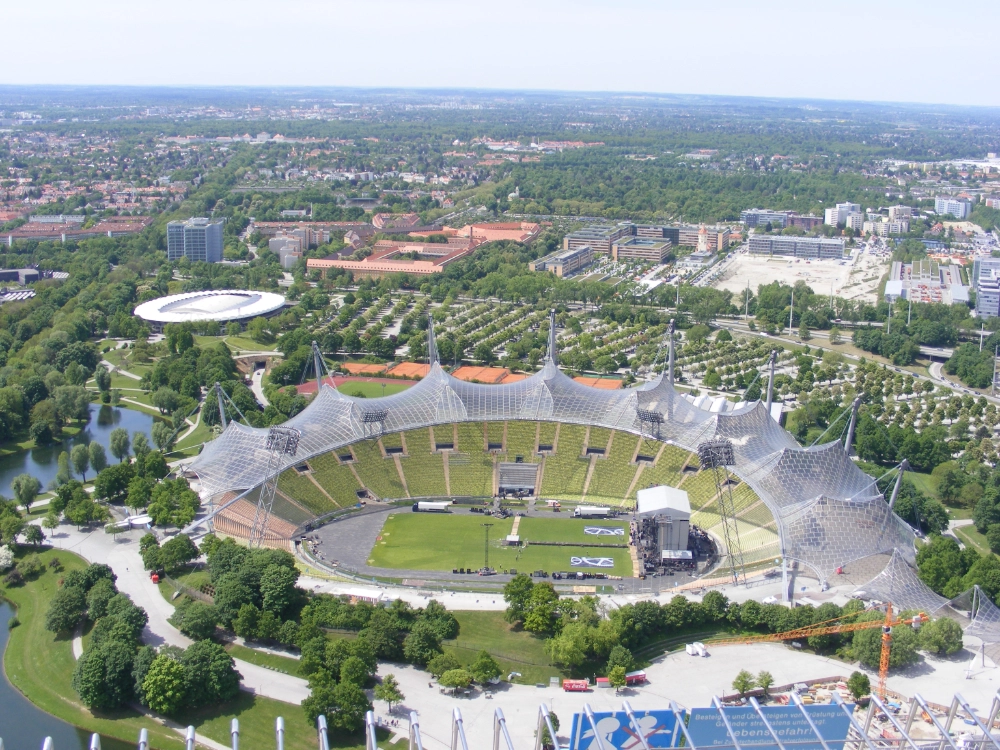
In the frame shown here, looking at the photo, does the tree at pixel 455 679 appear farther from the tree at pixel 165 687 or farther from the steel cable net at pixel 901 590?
the steel cable net at pixel 901 590

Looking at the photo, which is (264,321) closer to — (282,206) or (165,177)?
(282,206)

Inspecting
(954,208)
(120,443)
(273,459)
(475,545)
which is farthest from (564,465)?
(954,208)

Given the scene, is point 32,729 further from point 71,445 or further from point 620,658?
point 71,445

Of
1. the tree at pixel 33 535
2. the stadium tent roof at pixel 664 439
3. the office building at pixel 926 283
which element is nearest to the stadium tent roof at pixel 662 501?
the stadium tent roof at pixel 664 439

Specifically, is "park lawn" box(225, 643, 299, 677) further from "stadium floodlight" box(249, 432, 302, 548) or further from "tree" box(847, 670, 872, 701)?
"tree" box(847, 670, 872, 701)

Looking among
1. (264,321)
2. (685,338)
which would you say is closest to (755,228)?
(685,338)

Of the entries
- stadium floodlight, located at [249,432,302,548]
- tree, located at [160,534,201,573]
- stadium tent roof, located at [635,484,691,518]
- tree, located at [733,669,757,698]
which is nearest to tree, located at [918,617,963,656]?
tree, located at [733,669,757,698]
